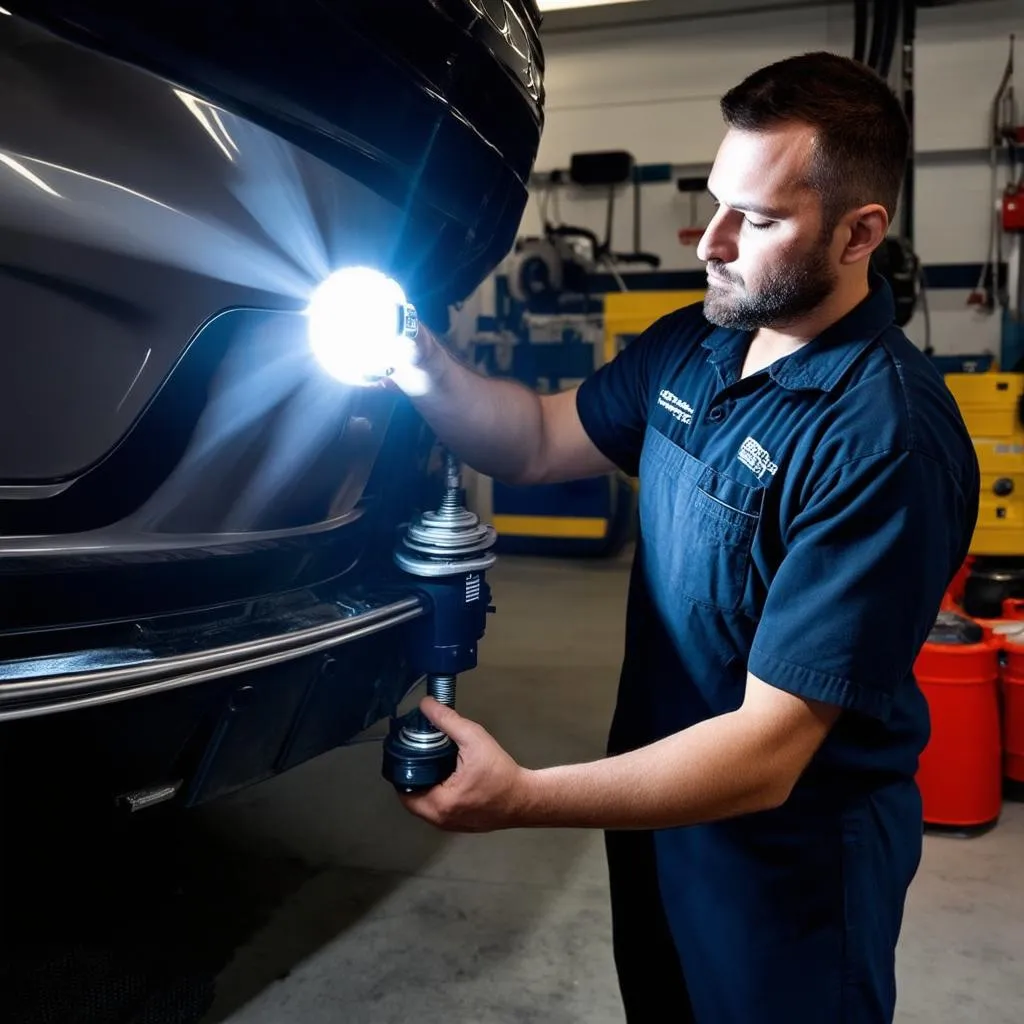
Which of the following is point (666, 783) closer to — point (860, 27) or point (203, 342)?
point (203, 342)

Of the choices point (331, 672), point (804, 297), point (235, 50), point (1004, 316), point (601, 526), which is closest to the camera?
point (235, 50)

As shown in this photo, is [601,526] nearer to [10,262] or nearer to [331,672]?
[331,672]

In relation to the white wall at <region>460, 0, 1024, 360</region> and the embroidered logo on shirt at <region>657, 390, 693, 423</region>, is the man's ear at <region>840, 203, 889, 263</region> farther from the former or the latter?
the white wall at <region>460, 0, 1024, 360</region>

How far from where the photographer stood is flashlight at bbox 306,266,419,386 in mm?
1088

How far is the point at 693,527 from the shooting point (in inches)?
43.5

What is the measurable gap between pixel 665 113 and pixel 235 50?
19.8ft

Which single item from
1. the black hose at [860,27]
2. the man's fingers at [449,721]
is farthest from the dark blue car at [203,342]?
the black hose at [860,27]

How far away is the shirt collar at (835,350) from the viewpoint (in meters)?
1.02

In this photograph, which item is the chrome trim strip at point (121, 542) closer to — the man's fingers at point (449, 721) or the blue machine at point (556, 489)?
the man's fingers at point (449, 721)

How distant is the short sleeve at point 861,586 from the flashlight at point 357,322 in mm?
515

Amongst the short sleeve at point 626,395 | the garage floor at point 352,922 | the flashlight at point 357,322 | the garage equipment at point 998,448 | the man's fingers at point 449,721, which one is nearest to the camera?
the man's fingers at point 449,721

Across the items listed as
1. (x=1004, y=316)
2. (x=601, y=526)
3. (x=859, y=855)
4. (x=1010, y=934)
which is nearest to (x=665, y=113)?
(x=1004, y=316)

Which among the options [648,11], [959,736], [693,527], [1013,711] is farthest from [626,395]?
[648,11]

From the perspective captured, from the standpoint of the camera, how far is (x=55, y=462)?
92cm
